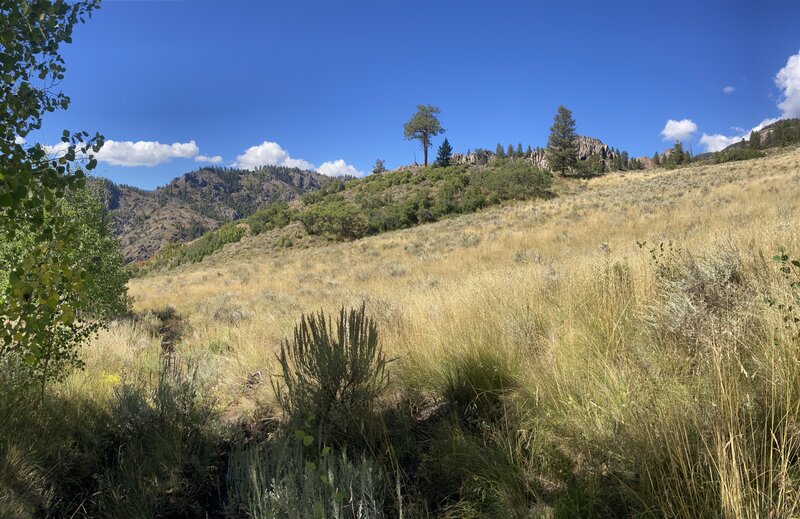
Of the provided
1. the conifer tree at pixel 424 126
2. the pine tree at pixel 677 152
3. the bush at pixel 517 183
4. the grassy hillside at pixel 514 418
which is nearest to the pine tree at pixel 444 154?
the conifer tree at pixel 424 126

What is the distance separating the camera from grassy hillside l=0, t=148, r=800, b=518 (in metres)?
1.78

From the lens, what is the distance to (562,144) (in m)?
46.8

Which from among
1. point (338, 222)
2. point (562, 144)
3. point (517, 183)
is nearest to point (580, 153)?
point (562, 144)

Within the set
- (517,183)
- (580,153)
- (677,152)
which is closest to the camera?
(517,183)

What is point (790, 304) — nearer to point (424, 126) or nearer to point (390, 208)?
point (390, 208)

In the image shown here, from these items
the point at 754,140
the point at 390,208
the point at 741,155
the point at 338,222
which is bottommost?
the point at 338,222

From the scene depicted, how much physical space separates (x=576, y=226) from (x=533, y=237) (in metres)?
1.87

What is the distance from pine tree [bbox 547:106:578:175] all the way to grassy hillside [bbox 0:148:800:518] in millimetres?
44894

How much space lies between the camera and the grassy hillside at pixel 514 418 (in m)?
1.78

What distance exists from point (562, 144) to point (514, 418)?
49781mm

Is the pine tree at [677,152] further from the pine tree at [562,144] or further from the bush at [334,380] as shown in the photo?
the bush at [334,380]

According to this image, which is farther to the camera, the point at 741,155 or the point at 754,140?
the point at 754,140

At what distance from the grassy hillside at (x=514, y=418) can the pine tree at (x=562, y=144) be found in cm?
4489

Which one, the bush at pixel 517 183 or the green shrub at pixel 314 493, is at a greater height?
the bush at pixel 517 183
